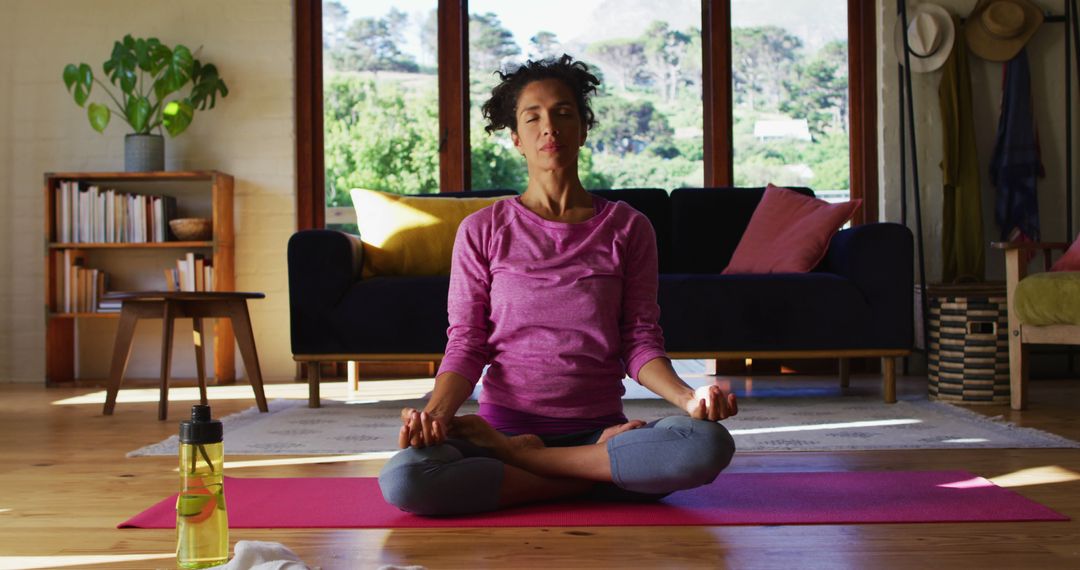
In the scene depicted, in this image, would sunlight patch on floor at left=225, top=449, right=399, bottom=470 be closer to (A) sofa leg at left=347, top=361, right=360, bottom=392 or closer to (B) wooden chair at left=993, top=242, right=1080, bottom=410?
(A) sofa leg at left=347, top=361, right=360, bottom=392

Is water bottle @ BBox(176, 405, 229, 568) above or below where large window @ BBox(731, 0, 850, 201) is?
below

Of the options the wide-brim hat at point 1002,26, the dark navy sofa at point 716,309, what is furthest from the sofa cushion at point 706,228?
the wide-brim hat at point 1002,26

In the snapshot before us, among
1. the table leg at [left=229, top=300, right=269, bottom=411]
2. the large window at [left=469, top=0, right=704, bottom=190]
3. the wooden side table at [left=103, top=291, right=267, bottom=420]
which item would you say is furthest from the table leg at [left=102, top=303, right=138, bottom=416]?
the large window at [left=469, top=0, right=704, bottom=190]

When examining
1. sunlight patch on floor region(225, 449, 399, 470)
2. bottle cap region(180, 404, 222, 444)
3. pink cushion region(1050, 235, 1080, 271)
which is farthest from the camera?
→ pink cushion region(1050, 235, 1080, 271)

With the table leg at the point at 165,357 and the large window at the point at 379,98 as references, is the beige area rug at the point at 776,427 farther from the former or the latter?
the large window at the point at 379,98

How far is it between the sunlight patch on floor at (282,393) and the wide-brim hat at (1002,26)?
2.91 m

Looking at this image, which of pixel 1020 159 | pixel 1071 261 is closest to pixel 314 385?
pixel 1071 261

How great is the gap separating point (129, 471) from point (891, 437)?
1922 mm

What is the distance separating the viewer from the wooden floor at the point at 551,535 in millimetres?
1547

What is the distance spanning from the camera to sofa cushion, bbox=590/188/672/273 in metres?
4.34

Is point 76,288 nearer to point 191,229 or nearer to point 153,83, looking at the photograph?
point 191,229

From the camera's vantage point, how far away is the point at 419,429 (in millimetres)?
1692

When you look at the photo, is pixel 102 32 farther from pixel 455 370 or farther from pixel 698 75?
pixel 455 370

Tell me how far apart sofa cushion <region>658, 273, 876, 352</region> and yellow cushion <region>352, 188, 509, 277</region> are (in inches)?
33.5
